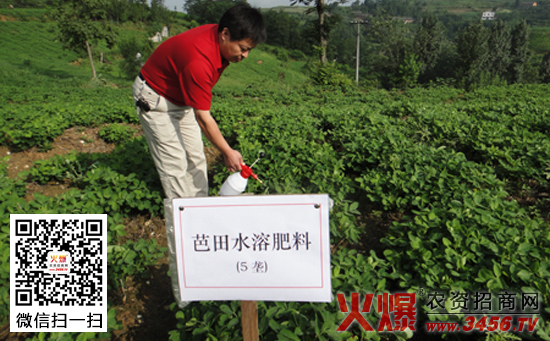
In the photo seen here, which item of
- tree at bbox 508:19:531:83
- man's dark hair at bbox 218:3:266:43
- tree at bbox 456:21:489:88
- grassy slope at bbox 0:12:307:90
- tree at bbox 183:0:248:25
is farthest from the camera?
tree at bbox 183:0:248:25

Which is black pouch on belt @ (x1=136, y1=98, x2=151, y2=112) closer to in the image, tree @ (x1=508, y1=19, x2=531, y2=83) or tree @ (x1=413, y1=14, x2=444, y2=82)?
tree @ (x1=413, y1=14, x2=444, y2=82)

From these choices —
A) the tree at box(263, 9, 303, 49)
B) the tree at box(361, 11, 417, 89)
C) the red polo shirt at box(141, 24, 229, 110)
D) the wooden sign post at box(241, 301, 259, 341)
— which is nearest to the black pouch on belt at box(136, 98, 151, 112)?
the red polo shirt at box(141, 24, 229, 110)

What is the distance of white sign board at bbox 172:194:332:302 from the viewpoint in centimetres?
131

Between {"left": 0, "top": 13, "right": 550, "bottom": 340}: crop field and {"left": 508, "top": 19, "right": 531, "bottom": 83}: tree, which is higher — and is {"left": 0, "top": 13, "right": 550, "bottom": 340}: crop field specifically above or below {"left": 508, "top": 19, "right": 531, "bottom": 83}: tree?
below

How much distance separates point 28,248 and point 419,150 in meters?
3.57

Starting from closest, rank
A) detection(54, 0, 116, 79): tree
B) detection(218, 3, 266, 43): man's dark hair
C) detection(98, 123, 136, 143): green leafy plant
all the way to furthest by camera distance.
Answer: detection(218, 3, 266, 43): man's dark hair, detection(98, 123, 136, 143): green leafy plant, detection(54, 0, 116, 79): tree

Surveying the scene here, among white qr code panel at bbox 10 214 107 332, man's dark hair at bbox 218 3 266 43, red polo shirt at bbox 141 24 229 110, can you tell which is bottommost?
white qr code panel at bbox 10 214 107 332

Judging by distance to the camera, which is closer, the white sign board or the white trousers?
the white sign board

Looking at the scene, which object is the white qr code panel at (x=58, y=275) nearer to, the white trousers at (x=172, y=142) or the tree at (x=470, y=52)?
the white trousers at (x=172, y=142)

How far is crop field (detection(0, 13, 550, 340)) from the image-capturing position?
6.02 feet

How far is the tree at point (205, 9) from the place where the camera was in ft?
256

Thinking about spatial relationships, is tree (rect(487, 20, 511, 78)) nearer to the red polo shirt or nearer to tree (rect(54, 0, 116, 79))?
tree (rect(54, 0, 116, 79))

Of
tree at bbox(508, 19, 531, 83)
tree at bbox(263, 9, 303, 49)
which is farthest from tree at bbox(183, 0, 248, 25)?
tree at bbox(508, 19, 531, 83)

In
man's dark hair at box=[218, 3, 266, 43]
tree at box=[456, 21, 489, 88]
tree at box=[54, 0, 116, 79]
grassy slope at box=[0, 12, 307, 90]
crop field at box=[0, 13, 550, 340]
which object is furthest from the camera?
tree at box=[456, 21, 489, 88]
